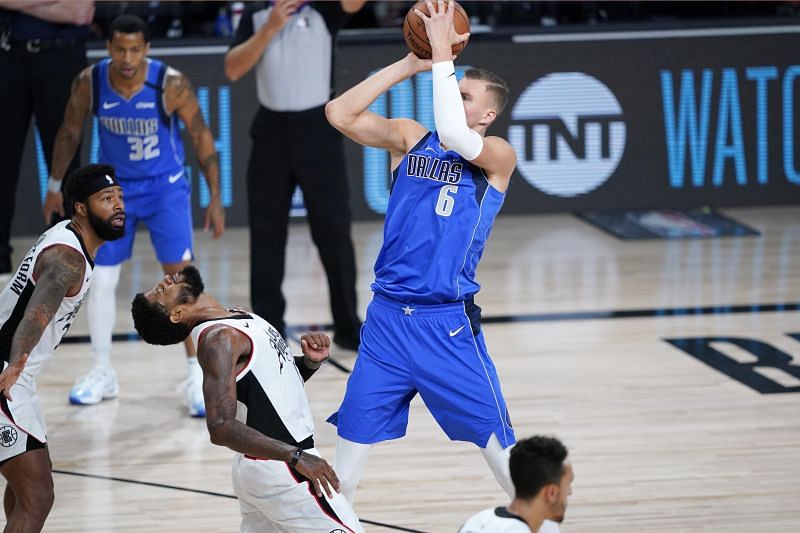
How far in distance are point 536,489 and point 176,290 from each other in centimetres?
137

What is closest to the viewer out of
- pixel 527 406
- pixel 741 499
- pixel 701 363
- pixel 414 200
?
pixel 414 200

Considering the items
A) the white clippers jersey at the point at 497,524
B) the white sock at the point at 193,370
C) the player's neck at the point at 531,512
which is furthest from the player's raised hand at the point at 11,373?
the white sock at the point at 193,370

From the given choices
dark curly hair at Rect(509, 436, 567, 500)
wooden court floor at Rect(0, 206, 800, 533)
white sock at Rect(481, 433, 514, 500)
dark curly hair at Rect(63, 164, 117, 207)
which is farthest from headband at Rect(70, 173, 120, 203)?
dark curly hair at Rect(509, 436, 567, 500)

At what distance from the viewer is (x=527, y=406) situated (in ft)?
23.3

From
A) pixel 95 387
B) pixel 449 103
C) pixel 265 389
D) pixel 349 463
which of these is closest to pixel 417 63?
pixel 449 103

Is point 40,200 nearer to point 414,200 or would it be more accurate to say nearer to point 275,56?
point 275,56

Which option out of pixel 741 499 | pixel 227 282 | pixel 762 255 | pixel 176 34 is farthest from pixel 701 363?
pixel 176 34

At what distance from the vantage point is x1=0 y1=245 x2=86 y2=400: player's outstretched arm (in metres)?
4.48

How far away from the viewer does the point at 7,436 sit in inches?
187

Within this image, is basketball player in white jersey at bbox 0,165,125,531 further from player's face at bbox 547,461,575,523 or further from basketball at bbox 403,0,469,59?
player's face at bbox 547,461,575,523

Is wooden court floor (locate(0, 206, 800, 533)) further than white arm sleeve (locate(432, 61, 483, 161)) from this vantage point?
Yes

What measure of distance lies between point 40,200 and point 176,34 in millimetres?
1651

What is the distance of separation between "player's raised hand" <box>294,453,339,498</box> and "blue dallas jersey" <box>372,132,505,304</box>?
2.96 ft

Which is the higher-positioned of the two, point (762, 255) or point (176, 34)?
point (176, 34)
